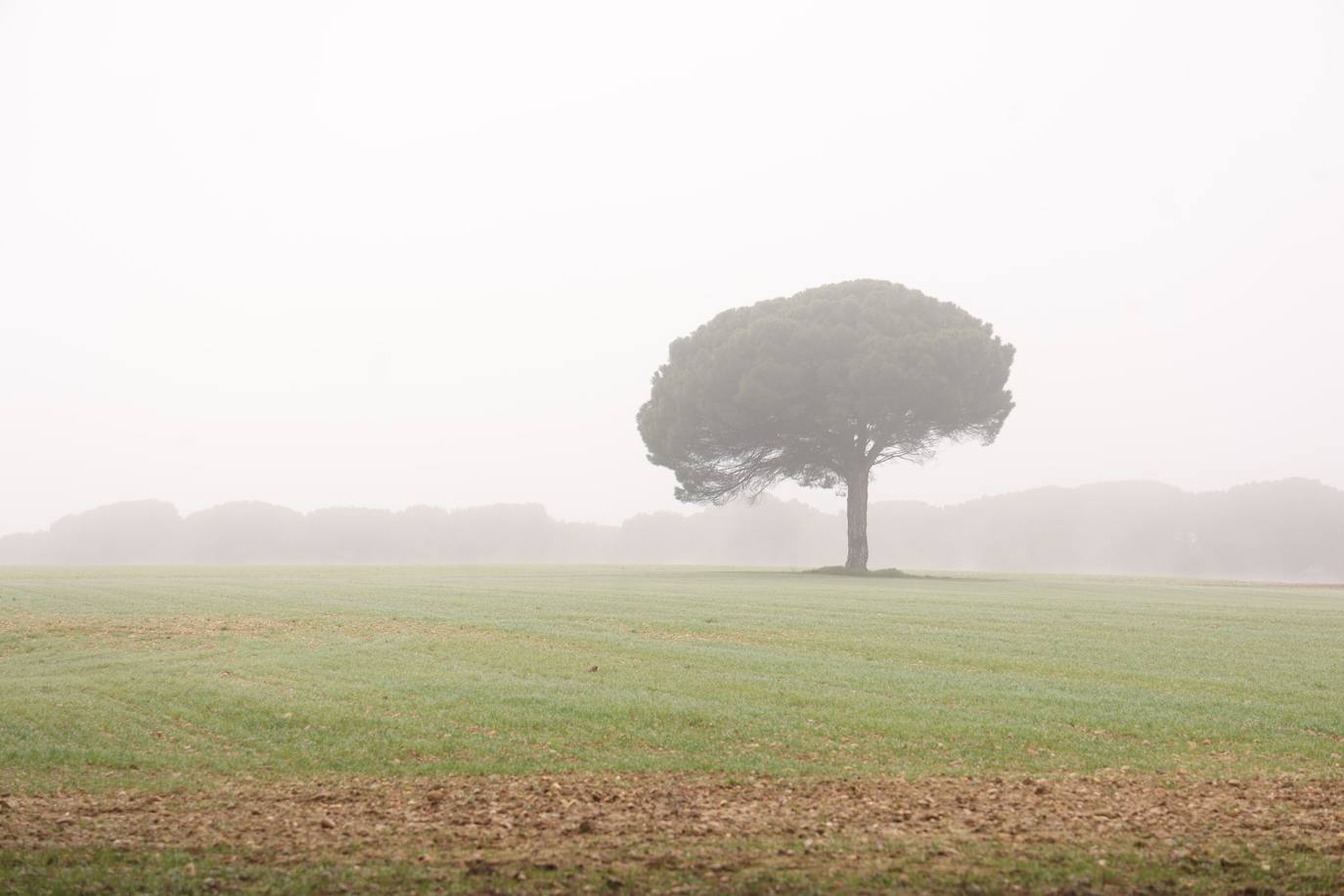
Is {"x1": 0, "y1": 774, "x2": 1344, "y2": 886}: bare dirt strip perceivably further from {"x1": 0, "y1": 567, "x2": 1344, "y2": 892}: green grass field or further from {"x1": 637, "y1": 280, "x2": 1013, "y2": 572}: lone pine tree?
{"x1": 637, "y1": 280, "x2": 1013, "y2": 572}: lone pine tree

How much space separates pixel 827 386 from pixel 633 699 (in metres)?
35.5

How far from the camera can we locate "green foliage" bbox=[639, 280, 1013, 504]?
147 ft

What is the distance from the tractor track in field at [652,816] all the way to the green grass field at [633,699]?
305 millimetres

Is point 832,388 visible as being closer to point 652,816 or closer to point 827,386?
point 827,386

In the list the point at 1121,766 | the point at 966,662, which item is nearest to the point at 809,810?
the point at 1121,766

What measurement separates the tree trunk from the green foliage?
18.8 inches

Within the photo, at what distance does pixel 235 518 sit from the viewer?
101m

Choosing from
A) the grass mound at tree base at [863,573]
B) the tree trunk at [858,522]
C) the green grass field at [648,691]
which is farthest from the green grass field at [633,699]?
the tree trunk at [858,522]

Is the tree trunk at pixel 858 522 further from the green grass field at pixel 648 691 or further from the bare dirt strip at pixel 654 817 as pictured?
the bare dirt strip at pixel 654 817

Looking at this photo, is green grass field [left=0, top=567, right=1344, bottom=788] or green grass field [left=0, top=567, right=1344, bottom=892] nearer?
green grass field [left=0, top=567, right=1344, bottom=892]

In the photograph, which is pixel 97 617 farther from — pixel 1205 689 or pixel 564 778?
pixel 1205 689

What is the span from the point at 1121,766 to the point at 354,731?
27.4 ft

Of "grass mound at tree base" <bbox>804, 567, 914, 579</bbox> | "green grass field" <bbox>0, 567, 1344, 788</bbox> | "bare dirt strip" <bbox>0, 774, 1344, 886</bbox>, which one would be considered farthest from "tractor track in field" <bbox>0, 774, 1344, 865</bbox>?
"grass mound at tree base" <bbox>804, 567, 914, 579</bbox>

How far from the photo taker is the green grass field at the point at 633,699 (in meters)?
8.97
